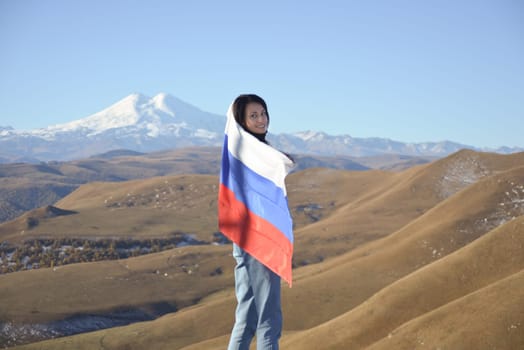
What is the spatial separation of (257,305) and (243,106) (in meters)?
3.00

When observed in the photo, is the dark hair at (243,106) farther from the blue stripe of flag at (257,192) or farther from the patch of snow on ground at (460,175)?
the patch of snow on ground at (460,175)

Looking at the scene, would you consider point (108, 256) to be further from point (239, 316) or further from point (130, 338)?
point (239, 316)

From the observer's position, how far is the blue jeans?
878cm

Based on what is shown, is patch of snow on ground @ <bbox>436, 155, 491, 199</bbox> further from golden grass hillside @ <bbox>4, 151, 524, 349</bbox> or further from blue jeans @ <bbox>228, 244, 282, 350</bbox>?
blue jeans @ <bbox>228, 244, 282, 350</bbox>

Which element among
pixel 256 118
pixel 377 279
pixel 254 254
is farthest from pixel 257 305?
pixel 377 279

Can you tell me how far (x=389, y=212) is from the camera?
106812 millimetres

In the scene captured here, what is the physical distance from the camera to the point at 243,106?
9328 millimetres

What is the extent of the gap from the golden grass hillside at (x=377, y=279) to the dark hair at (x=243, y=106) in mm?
11970

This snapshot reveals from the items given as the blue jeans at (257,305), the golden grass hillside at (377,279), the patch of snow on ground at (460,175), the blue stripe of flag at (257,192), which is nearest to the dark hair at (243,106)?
the blue stripe of flag at (257,192)

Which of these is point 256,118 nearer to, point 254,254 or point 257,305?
point 254,254

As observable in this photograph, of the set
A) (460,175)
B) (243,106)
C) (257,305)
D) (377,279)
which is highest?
(243,106)

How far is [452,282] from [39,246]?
83.0 m

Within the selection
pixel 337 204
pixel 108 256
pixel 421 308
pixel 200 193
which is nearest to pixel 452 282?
pixel 421 308

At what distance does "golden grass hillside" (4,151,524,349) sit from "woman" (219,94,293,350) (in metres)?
11.1
